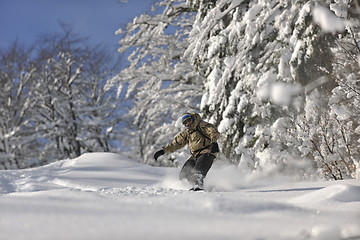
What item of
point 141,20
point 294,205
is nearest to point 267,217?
point 294,205

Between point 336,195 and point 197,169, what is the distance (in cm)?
262

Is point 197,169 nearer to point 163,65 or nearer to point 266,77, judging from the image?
point 266,77

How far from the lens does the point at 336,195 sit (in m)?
2.88

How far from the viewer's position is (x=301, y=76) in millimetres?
6348

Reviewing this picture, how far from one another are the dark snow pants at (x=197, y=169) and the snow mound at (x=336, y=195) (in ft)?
6.89

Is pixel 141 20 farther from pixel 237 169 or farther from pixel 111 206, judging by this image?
A: pixel 111 206

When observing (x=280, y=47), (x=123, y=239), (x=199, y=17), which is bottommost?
(x=123, y=239)

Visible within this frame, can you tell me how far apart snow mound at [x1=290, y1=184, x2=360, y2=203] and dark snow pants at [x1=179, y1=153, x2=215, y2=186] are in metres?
2.10

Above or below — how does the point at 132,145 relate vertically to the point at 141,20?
below

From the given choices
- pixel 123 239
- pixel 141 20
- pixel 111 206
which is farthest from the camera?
pixel 141 20

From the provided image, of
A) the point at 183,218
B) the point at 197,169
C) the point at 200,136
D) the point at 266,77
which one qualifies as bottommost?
the point at 183,218

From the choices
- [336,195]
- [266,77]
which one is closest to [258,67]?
[266,77]

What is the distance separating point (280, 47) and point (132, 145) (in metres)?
16.4

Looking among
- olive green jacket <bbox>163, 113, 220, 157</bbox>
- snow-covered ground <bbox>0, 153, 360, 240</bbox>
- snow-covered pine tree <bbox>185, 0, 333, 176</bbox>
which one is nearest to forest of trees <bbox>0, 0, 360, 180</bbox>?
snow-covered pine tree <bbox>185, 0, 333, 176</bbox>
